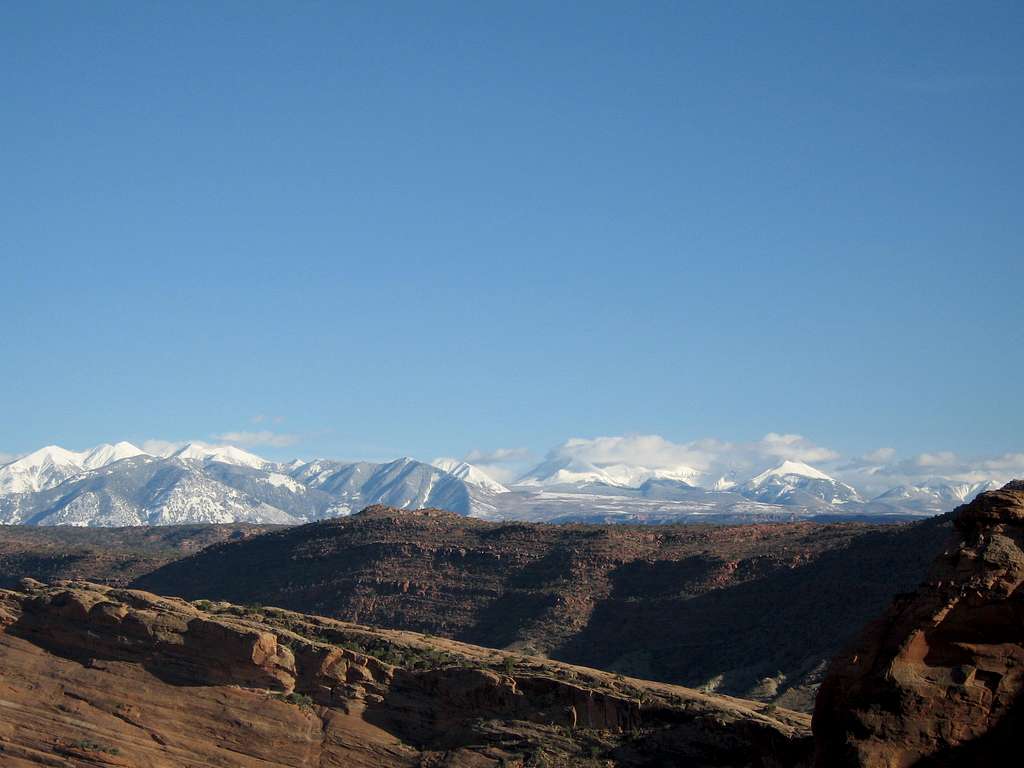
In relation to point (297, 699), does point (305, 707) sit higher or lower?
lower

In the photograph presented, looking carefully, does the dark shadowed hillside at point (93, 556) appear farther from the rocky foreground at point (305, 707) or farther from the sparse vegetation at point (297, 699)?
the sparse vegetation at point (297, 699)

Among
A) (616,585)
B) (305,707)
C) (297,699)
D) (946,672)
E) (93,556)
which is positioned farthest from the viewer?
(93,556)

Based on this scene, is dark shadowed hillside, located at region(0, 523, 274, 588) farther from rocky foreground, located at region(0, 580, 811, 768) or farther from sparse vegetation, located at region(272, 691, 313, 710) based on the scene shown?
sparse vegetation, located at region(272, 691, 313, 710)

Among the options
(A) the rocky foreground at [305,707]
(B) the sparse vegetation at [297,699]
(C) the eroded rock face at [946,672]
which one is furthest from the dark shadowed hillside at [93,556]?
(C) the eroded rock face at [946,672]

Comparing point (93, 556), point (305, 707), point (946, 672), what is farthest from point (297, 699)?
point (93, 556)

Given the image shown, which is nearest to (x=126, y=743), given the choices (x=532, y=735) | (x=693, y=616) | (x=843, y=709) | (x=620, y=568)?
(x=532, y=735)

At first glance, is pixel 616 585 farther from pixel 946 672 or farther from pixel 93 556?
pixel 946 672

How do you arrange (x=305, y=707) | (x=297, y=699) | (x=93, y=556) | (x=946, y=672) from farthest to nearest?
(x=93, y=556) → (x=297, y=699) → (x=305, y=707) → (x=946, y=672)
